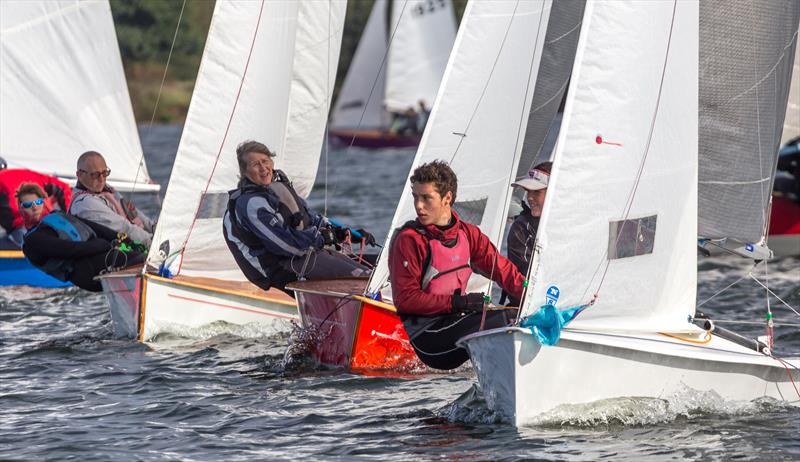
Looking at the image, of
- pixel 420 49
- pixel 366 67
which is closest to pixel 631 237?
pixel 420 49

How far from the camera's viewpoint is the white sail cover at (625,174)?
609cm

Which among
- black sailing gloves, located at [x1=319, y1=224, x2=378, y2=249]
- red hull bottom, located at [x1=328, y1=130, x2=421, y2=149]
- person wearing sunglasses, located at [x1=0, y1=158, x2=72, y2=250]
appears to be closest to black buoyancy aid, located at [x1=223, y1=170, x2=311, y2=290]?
black sailing gloves, located at [x1=319, y1=224, x2=378, y2=249]

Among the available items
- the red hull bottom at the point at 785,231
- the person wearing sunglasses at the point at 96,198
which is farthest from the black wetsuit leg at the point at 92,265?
the red hull bottom at the point at 785,231

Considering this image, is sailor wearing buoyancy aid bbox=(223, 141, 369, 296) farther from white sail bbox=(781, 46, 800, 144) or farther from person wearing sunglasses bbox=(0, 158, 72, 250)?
white sail bbox=(781, 46, 800, 144)

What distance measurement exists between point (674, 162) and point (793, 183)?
8784 millimetres

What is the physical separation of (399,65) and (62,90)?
71.4ft

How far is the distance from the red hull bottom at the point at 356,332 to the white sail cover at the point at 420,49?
26.8 metres

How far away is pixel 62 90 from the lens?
1399 centimetres

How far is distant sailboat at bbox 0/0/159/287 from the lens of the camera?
13875 mm

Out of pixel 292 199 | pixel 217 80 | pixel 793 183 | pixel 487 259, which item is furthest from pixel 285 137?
pixel 793 183

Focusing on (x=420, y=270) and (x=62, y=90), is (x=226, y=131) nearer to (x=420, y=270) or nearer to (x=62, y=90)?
(x=420, y=270)

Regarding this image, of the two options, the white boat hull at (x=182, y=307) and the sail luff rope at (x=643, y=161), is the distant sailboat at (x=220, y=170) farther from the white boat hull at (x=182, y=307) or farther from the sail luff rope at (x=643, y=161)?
the sail luff rope at (x=643, y=161)

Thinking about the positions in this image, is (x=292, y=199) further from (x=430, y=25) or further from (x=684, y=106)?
Result: (x=430, y=25)

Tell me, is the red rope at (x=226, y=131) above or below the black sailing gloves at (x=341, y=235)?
above
